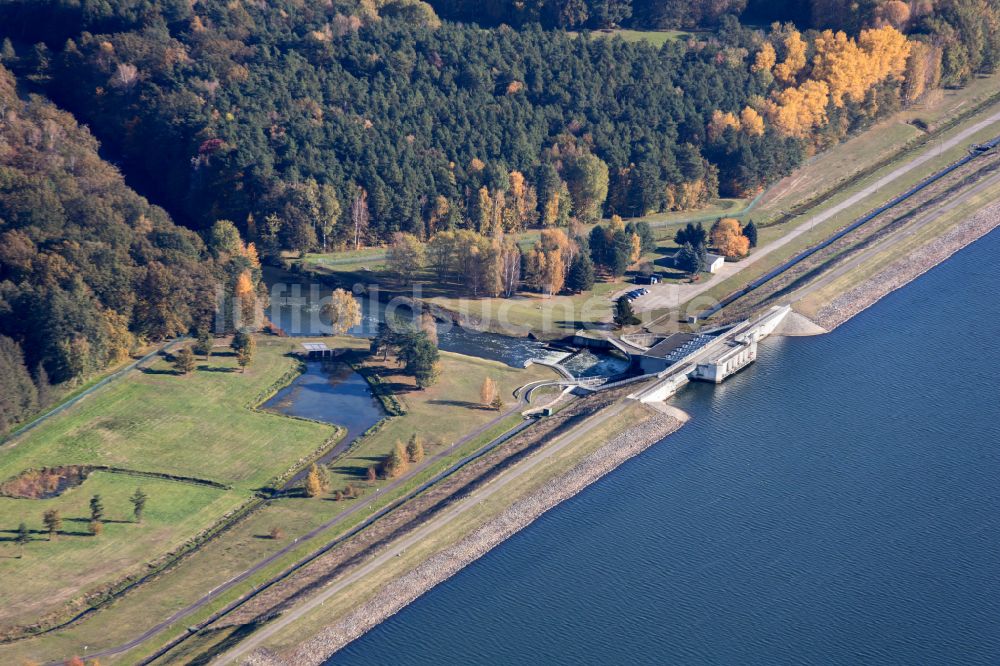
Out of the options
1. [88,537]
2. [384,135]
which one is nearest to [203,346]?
[88,537]

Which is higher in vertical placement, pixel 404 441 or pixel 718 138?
pixel 718 138

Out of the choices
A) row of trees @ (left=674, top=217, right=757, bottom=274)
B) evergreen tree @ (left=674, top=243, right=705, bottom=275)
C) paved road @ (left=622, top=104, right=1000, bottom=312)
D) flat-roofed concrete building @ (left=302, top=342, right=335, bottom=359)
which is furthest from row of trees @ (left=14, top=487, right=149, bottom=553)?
row of trees @ (left=674, top=217, right=757, bottom=274)

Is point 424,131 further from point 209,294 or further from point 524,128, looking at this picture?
point 209,294

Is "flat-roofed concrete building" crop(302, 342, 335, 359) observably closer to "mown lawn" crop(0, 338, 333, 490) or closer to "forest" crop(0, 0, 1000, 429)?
"mown lawn" crop(0, 338, 333, 490)

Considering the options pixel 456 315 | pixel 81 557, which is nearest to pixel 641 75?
pixel 456 315

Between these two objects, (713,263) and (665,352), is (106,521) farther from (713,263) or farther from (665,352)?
(713,263)
